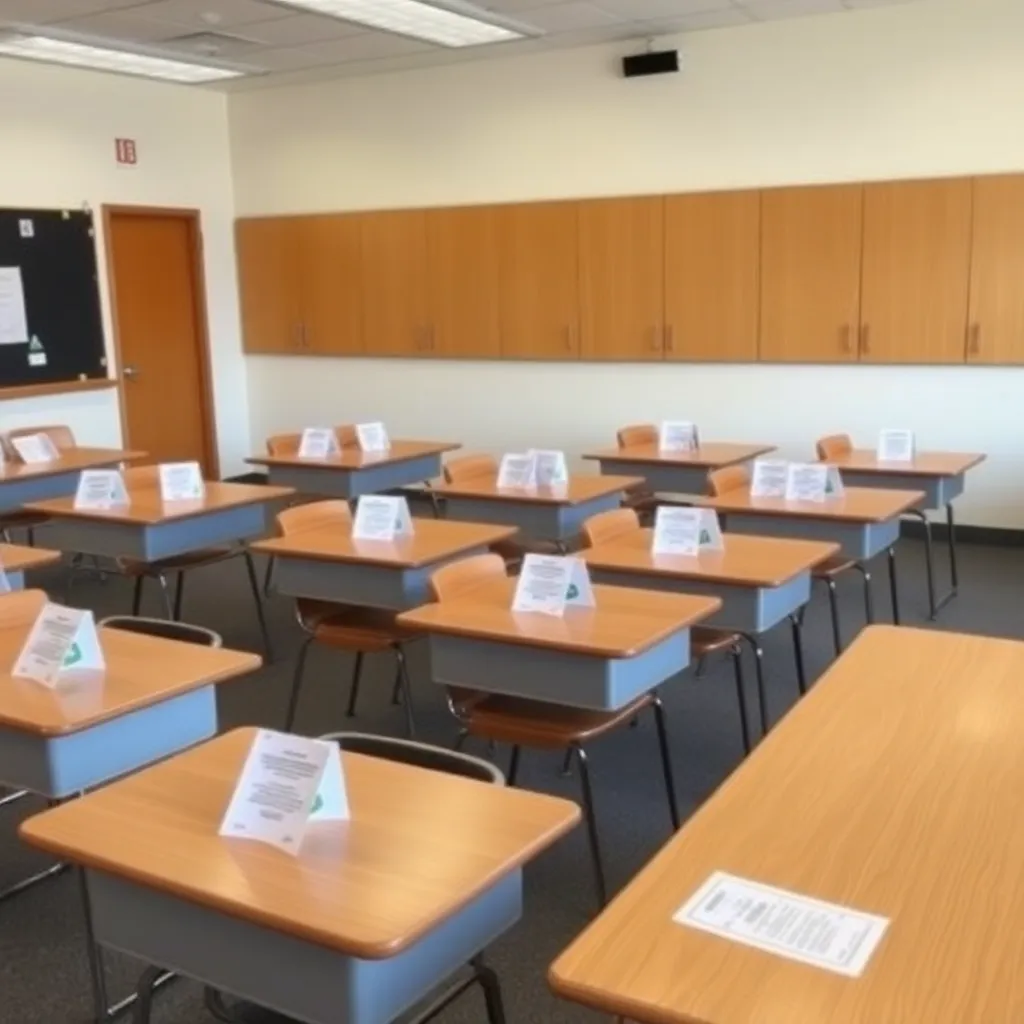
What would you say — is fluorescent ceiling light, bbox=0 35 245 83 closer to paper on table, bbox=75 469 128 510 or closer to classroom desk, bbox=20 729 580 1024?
paper on table, bbox=75 469 128 510

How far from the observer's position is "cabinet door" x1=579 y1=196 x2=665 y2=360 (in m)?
7.74

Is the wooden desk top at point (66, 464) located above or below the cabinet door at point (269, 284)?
below

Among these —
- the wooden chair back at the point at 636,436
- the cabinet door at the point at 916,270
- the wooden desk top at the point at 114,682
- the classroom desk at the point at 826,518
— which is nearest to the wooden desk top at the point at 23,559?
the wooden desk top at the point at 114,682

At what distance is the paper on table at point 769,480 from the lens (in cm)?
473

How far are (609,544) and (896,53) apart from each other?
4.45 meters

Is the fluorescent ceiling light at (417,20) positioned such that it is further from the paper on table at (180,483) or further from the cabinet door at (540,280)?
the paper on table at (180,483)

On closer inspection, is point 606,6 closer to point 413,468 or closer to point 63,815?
point 413,468

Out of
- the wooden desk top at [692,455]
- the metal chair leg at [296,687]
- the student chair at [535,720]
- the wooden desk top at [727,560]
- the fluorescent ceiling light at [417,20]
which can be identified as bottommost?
the metal chair leg at [296,687]

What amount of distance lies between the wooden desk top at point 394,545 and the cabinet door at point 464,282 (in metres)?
4.39

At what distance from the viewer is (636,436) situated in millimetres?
6574

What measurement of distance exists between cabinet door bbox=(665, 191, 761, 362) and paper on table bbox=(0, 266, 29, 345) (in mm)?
4153

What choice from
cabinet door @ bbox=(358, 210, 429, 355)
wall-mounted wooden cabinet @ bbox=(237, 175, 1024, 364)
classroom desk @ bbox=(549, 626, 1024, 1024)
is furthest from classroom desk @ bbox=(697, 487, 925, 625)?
cabinet door @ bbox=(358, 210, 429, 355)

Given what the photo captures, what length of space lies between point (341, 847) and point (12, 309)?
6828mm

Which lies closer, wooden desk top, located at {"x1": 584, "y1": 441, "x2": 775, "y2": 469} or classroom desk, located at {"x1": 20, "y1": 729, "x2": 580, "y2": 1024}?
classroom desk, located at {"x1": 20, "y1": 729, "x2": 580, "y2": 1024}
